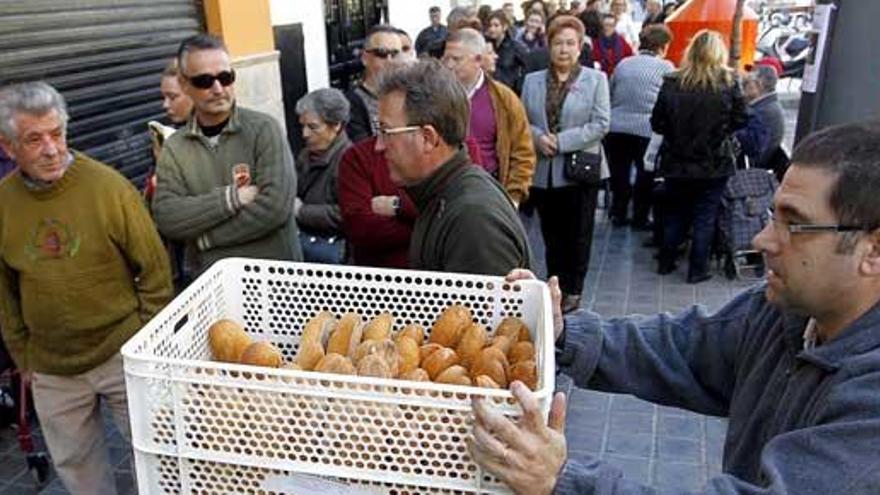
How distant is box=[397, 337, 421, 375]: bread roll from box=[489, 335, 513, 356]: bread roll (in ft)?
0.49

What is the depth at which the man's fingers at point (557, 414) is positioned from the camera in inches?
45.8

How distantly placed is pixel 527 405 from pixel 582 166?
4.10 m

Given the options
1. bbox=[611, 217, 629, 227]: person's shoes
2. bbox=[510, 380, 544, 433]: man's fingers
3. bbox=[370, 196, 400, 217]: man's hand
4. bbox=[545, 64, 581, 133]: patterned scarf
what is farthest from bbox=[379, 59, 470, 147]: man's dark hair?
bbox=[611, 217, 629, 227]: person's shoes

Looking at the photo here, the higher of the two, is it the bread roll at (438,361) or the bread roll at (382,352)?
the bread roll at (382,352)

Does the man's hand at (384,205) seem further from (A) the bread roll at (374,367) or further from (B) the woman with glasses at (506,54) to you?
(B) the woman with glasses at (506,54)

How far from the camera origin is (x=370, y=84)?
14.5 feet

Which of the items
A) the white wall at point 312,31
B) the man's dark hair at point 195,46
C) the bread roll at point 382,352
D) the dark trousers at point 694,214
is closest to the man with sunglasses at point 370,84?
the man's dark hair at point 195,46

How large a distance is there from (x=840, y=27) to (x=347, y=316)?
8.55ft

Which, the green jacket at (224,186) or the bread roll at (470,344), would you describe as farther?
the green jacket at (224,186)

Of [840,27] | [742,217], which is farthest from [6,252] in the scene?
[742,217]

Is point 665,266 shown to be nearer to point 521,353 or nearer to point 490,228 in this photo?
point 490,228

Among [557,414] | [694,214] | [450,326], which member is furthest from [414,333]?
[694,214]

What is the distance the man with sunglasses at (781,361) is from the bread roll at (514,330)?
0.73 ft

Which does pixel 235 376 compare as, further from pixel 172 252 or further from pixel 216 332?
pixel 172 252
